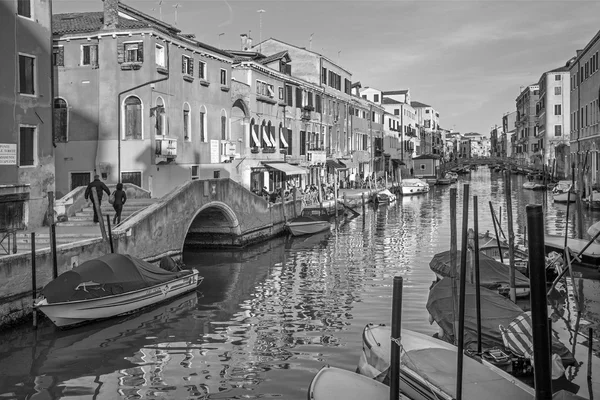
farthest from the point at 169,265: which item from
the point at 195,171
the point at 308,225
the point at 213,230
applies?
the point at 308,225

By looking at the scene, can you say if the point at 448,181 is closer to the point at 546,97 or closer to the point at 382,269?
the point at 546,97

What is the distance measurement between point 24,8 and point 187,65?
33.4ft

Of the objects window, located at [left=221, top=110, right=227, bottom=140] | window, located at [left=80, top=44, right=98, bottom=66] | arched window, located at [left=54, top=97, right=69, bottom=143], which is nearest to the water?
arched window, located at [left=54, top=97, right=69, bottom=143]

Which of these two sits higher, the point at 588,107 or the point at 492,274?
the point at 588,107

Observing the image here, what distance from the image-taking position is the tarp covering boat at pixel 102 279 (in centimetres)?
1486

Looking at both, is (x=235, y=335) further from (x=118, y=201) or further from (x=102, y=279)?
(x=118, y=201)

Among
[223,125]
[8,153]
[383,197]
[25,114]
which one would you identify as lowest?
[383,197]

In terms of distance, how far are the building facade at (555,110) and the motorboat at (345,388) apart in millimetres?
75029

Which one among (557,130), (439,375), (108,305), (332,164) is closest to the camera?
(439,375)

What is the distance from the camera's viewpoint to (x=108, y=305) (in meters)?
15.8

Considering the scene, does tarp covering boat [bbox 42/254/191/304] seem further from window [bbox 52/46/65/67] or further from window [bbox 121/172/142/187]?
window [bbox 52/46/65/67]

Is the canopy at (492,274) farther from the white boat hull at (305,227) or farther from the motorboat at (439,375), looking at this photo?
the white boat hull at (305,227)

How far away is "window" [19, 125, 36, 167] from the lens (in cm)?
2113

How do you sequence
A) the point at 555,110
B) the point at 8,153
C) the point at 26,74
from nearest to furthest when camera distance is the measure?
1. the point at 8,153
2. the point at 26,74
3. the point at 555,110
